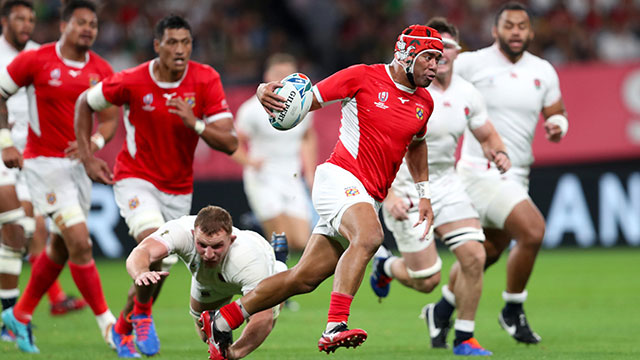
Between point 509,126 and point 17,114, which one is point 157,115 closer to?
point 17,114

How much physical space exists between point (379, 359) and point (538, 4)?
533 inches

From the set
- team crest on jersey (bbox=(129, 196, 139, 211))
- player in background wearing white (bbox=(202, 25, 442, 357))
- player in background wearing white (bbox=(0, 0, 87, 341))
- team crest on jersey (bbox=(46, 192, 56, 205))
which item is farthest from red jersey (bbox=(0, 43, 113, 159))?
player in background wearing white (bbox=(202, 25, 442, 357))

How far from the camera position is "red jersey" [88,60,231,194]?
8164mm

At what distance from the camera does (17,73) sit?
8.71 metres

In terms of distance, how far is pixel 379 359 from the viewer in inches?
304

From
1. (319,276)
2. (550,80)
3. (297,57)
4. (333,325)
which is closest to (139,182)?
(319,276)

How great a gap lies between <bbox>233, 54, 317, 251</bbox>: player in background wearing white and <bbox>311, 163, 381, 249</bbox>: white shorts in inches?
201

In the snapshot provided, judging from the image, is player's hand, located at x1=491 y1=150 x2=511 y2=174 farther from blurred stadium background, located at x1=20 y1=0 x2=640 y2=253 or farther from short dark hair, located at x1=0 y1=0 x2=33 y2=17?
blurred stadium background, located at x1=20 y1=0 x2=640 y2=253

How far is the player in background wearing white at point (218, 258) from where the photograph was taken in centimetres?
684

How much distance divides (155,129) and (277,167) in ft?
14.6

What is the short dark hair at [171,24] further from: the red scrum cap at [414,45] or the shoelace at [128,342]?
the shoelace at [128,342]

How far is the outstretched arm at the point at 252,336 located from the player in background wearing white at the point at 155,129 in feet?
3.74

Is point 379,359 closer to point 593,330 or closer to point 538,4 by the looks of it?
point 593,330

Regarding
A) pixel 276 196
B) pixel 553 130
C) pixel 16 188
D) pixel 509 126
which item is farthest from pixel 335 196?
pixel 276 196
